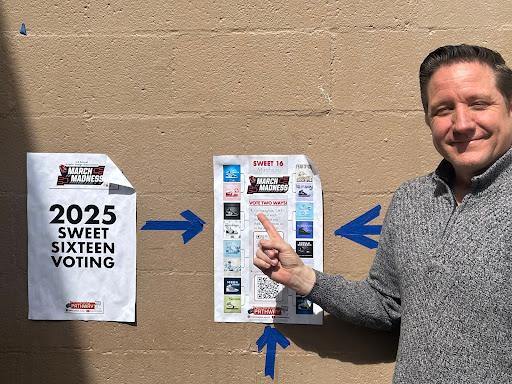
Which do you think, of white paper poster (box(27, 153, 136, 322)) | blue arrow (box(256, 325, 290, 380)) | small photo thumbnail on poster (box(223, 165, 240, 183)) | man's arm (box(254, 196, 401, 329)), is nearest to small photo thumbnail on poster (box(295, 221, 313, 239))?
man's arm (box(254, 196, 401, 329))

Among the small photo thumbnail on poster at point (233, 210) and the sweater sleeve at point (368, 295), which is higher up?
the small photo thumbnail on poster at point (233, 210)

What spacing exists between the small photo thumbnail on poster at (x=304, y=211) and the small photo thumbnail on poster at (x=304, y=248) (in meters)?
0.10

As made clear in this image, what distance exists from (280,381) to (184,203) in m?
0.89

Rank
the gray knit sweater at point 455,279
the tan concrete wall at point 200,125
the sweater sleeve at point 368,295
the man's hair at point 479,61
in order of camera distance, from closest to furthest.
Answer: the gray knit sweater at point 455,279, the man's hair at point 479,61, the sweater sleeve at point 368,295, the tan concrete wall at point 200,125

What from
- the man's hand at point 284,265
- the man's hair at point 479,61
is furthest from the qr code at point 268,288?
the man's hair at point 479,61

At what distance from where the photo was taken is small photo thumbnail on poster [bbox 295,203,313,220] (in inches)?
96.0

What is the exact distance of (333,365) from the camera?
247cm

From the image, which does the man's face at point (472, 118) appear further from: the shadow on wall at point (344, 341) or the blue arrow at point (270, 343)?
the blue arrow at point (270, 343)

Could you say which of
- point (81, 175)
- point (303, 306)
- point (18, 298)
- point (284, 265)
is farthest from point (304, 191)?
point (18, 298)

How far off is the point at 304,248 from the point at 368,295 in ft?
1.26

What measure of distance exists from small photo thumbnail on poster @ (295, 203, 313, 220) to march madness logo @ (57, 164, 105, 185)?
883 millimetres

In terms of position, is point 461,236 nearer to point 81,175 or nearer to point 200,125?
point 200,125

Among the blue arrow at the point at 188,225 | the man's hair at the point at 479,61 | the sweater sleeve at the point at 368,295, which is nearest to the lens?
the man's hair at the point at 479,61

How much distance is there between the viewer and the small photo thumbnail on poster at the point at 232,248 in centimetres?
248
